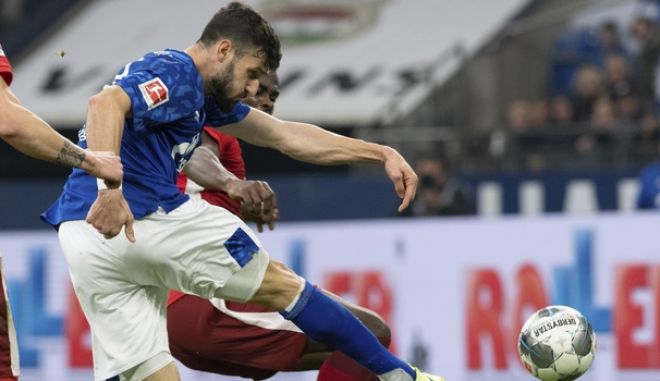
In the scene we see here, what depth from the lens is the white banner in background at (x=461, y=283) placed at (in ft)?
34.6

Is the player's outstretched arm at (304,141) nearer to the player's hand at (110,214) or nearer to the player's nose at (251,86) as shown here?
the player's nose at (251,86)

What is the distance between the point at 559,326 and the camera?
647 cm

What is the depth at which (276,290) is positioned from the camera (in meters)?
5.83

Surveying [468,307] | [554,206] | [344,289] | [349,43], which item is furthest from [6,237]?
[349,43]

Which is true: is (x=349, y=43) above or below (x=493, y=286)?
above

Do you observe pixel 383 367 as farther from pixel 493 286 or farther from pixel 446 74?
pixel 446 74

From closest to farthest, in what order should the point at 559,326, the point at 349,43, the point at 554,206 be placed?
the point at 559,326 < the point at 554,206 < the point at 349,43

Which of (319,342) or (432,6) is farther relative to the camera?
(432,6)

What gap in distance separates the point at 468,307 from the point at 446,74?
16.8ft

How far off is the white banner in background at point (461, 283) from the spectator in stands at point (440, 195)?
1.21 m

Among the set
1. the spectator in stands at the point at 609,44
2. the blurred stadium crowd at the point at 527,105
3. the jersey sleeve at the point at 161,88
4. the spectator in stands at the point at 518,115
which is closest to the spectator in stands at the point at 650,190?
the blurred stadium crowd at the point at 527,105

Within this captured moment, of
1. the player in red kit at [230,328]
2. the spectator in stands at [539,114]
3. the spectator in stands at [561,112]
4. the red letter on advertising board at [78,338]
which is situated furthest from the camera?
the spectator in stands at [539,114]

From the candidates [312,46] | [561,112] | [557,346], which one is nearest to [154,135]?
[557,346]

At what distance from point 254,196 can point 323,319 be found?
63cm
